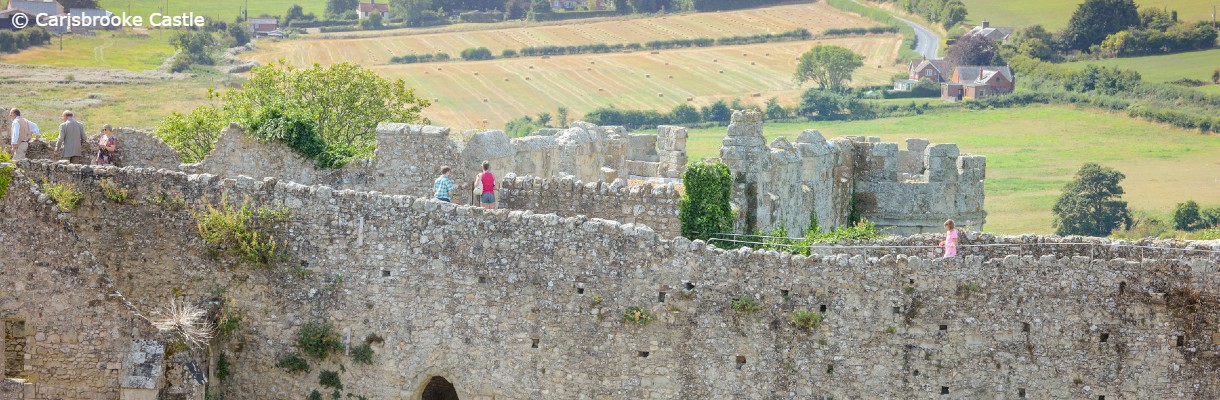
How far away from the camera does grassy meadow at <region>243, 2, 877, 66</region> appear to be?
125m

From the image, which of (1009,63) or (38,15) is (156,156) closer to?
(38,15)

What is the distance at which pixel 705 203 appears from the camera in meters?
35.3

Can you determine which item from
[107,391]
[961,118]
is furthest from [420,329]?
[961,118]

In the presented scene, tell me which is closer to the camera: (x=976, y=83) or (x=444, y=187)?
(x=444, y=187)

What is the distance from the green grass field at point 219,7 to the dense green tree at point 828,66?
105 feet

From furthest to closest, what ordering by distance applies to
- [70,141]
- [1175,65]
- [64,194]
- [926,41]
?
[926,41] < [1175,65] < [70,141] < [64,194]

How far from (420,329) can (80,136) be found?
26.6 feet

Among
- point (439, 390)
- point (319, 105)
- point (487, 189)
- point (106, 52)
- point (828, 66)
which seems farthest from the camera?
point (828, 66)

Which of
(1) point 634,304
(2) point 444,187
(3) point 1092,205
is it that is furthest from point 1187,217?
(1) point 634,304

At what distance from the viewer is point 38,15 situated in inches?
4195

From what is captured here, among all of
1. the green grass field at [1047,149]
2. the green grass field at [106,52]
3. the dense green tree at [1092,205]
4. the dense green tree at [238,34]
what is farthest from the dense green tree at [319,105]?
the dense green tree at [238,34]

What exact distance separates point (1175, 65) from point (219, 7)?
60.2 m

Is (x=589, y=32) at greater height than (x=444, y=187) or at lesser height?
greater

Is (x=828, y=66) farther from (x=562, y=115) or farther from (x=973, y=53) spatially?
(x=562, y=115)
